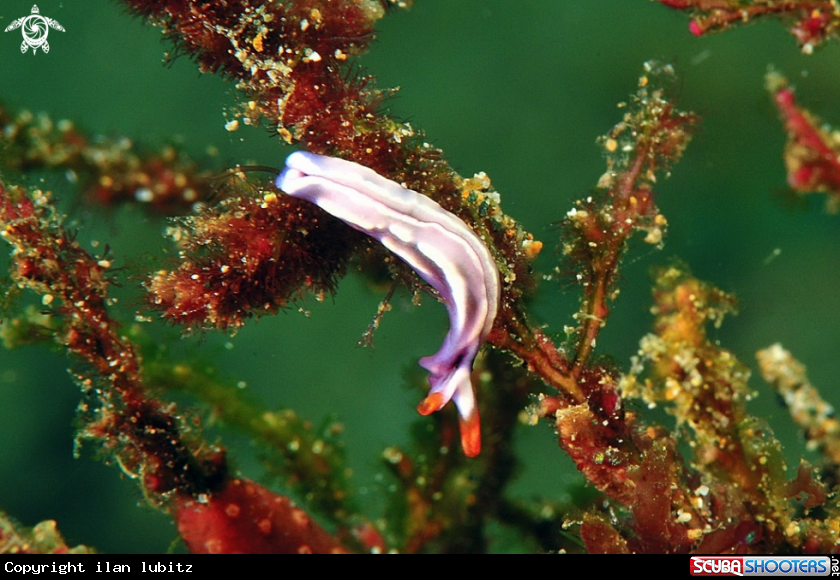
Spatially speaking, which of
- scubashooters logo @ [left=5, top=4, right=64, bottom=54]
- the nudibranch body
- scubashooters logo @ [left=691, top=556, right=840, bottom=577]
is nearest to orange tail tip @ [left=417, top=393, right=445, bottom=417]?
the nudibranch body

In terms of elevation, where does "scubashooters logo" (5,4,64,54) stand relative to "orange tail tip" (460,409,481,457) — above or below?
above

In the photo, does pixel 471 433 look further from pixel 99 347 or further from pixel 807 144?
pixel 99 347

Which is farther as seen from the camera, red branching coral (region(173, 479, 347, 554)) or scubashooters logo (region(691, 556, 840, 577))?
red branching coral (region(173, 479, 347, 554))

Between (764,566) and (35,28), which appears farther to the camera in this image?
(35,28)

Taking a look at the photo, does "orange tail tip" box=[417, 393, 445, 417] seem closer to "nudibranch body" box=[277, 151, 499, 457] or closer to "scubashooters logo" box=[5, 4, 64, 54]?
"nudibranch body" box=[277, 151, 499, 457]

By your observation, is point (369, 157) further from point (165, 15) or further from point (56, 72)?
point (56, 72)

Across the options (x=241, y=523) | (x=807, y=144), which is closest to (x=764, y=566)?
(x=807, y=144)
